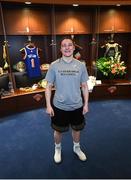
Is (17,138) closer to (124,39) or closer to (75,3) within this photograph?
(75,3)

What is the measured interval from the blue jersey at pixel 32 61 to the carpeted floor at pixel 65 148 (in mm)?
832

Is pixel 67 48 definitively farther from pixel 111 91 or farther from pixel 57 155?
pixel 111 91

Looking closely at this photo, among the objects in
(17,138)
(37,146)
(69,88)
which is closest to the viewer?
(69,88)

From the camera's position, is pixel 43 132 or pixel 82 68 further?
pixel 43 132

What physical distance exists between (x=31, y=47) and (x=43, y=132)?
186 cm

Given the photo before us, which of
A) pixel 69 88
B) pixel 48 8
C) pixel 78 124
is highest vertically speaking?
pixel 48 8

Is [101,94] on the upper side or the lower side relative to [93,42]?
lower

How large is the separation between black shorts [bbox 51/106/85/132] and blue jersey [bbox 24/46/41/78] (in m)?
2.05

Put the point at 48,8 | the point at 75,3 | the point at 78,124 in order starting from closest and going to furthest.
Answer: the point at 78,124, the point at 75,3, the point at 48,8

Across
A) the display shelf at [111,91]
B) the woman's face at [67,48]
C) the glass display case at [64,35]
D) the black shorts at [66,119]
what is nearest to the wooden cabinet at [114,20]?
the glass display case at [64,35]

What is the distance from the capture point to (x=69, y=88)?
191 cm

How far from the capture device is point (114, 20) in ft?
14.1

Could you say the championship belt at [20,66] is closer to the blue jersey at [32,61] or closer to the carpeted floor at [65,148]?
the blue jersey at [32,61]

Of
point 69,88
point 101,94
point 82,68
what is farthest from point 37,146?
point 101,94
